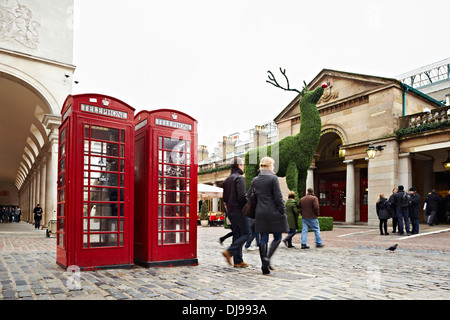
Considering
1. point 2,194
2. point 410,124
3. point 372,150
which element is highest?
point 410,124

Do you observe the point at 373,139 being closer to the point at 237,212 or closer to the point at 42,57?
the point at 237,212

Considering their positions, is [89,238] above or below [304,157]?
below

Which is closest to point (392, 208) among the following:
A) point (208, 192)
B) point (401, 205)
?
point (401, 205)

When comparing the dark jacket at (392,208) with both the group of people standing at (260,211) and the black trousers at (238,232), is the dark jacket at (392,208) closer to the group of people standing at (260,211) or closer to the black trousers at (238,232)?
the group of people standing at (260,211)

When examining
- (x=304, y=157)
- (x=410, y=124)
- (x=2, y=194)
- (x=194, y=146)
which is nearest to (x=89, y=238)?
(x=194, y=146)

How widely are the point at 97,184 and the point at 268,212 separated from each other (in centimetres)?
294

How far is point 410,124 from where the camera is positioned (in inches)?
792

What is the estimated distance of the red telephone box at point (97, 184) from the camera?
6216 millimetres

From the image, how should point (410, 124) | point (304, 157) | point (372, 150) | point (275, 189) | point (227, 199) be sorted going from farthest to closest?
point (410, 124) < point (372, 150) < point (304, 157) < point (227, 199) < point (275, 189)

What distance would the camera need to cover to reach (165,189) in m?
6.82

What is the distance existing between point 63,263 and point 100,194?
1351 mm

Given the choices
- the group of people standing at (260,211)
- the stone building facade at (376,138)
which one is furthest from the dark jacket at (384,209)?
the group of people standing at (260,211)

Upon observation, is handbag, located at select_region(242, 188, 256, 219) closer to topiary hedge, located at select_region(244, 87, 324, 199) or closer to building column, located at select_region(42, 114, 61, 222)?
topiary hedge, located at select_region(244, 87, 324, 199)
